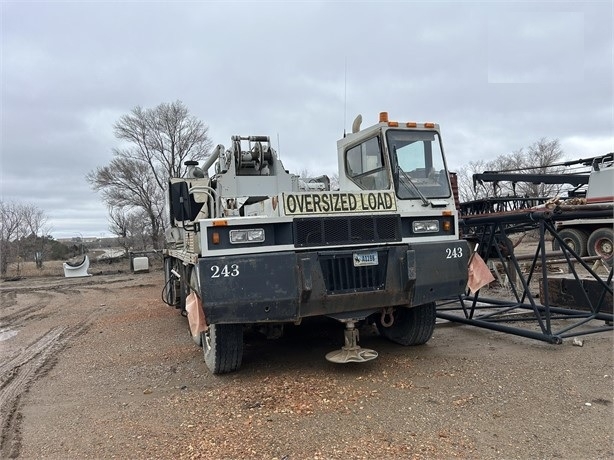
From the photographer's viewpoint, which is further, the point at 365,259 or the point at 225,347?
the point at 225,347

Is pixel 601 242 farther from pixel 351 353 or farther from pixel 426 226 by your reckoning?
pixel 351 353

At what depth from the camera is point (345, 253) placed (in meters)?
4.52

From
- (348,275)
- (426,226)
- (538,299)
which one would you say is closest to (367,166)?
(426,226)

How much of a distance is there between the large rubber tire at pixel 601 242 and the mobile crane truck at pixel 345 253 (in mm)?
11878

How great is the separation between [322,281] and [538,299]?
5.83 metres

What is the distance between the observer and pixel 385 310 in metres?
5.10

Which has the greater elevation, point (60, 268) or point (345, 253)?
point (345, 253)

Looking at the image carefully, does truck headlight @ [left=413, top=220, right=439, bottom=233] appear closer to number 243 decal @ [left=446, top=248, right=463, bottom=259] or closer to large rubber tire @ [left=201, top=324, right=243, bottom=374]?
number 243 decal @ [left=446, top=248, right=463, bottom=259]

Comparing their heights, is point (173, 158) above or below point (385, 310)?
above

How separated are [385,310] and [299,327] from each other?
201cm

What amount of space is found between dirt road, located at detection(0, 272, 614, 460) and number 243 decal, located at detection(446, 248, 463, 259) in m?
1.16

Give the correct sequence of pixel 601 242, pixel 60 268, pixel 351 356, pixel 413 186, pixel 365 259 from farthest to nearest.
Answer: pixel 60 268
pixel 601 242
pixel 413 186
pixel 351 356
pixel 365 259

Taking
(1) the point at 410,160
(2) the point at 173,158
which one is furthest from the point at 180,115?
(1) the point at 410,160

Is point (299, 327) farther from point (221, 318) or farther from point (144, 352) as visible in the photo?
point (221, 318)
